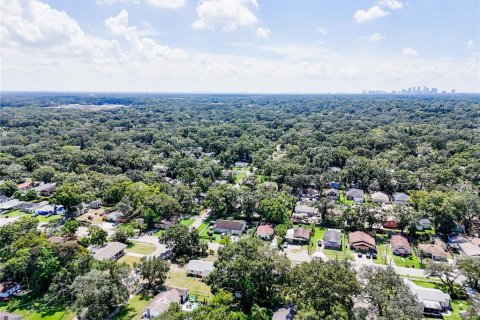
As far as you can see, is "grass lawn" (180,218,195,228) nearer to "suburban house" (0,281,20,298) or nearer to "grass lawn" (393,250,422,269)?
"suburban house" (0,281,20,298)

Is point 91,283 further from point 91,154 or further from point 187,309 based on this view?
point 91,154

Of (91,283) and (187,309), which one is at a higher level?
(91,283)

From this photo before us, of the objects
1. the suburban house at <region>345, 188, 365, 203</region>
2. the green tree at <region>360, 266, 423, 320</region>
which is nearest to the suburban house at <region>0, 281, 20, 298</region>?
the green tree at <region>360, 266, 423, 320</region>

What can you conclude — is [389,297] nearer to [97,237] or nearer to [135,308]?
[135,308]

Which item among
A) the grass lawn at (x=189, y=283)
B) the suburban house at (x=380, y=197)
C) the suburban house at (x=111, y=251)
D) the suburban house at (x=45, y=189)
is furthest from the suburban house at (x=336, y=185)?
the suburban house at (x=45, y=189)

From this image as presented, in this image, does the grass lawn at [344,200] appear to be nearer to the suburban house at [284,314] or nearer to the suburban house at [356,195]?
the suburban house at [356,195]

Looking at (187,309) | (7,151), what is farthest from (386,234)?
(7,151)
